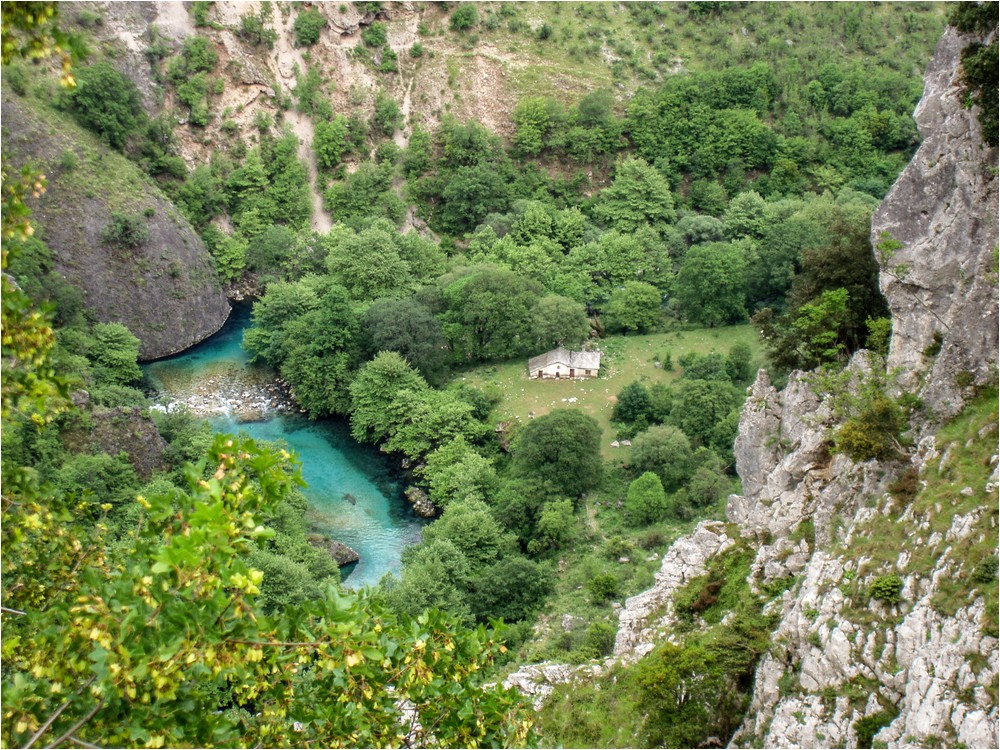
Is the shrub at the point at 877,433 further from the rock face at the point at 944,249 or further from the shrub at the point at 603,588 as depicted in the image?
the shrub at the point at 603,588

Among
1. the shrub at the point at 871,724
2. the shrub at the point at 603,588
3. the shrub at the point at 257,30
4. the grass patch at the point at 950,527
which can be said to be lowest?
the shrub at the point at 603,588

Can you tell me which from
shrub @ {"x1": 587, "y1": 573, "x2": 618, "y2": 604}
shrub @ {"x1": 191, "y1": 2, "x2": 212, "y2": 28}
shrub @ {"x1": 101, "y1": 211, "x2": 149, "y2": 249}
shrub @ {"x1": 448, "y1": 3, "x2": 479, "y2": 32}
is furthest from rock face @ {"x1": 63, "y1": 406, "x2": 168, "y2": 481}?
shrub @ {"x1": 448, "y1": 3, "x2": 479, "y2": 32}

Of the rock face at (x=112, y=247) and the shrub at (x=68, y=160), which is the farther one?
the shrub at (x=68, y=160)

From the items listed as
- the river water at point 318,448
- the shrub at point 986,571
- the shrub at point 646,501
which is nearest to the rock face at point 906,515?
the shrub at point 986,571

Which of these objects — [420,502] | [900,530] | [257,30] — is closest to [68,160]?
[257,30]

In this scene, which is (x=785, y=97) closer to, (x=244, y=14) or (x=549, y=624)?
(x=244, y=14)
